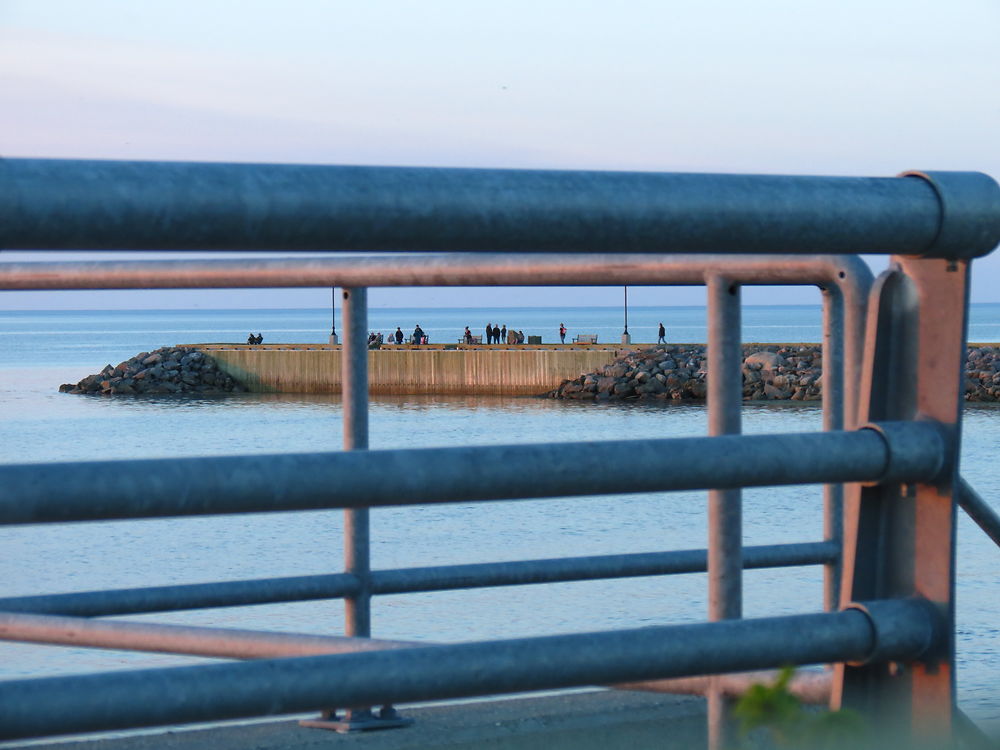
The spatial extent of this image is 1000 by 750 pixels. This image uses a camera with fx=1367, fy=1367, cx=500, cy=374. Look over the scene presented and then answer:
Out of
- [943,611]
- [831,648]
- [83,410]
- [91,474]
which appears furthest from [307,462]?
[83,410]

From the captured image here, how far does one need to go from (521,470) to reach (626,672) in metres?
0.22

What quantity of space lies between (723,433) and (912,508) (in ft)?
1.26

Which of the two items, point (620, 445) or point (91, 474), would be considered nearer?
point (91, 474)

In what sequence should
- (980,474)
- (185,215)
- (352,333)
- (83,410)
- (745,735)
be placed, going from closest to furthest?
(185,215)
(745,735)
(352,333)
(980,474)
(83,410)

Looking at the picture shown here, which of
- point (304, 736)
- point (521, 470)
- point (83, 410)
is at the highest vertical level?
point (521, 470)

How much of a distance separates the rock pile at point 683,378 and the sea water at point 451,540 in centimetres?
157

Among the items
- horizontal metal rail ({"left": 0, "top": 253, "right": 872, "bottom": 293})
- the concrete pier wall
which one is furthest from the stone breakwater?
horizontal metal rail ({"left": 0, "top": 253, "right": 872, "bottom": 293})

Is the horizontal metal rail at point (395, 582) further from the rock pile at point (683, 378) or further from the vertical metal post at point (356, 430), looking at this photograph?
the rock pile at point (683, 378)

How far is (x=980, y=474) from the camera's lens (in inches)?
1575

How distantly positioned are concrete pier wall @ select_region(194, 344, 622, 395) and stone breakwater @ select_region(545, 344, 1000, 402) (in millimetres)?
1468

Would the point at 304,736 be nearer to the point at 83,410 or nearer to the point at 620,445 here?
the point at 620,445

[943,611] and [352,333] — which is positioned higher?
[352,333]

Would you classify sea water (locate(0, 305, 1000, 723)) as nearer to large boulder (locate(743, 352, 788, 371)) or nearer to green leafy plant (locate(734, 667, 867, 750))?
green leafy plant (locate(734, 667, 867, 750))

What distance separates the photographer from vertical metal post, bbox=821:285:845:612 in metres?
2.04
